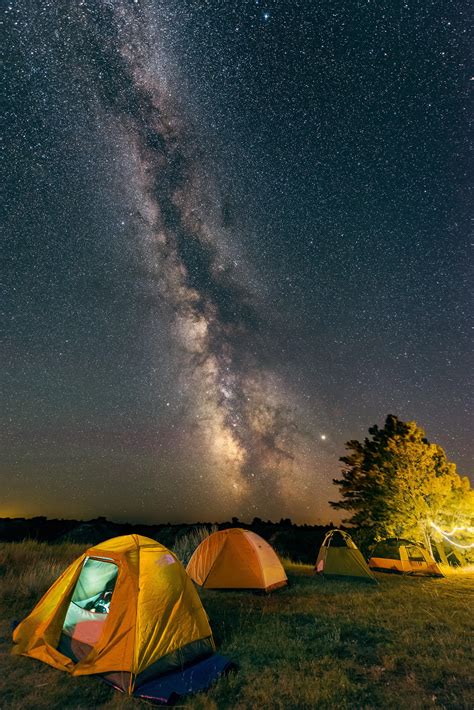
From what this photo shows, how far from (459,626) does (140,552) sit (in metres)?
6.84

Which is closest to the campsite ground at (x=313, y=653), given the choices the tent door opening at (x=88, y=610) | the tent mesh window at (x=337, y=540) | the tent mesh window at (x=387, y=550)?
the tent door opening at (x=88, y=610)

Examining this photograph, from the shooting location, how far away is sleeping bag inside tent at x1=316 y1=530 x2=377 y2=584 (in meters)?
13.8

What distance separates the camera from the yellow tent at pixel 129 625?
18.7 ft

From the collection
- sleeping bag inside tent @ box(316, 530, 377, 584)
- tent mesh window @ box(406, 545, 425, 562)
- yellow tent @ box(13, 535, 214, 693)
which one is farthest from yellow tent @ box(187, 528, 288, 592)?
tent mesh window @ box(406, 545, 425, 562)

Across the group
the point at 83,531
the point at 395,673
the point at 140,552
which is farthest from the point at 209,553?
the point at 83,531

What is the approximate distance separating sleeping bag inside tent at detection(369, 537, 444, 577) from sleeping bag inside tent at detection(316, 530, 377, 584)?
10.2ft

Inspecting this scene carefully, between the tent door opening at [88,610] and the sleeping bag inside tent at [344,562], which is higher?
the sleeping bag inside tent at [344,562]

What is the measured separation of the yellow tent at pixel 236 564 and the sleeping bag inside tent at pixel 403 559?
6.56 meters

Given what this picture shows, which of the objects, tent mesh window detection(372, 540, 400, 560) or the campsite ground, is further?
tent mesh window detection(372, 540, 400, 560)

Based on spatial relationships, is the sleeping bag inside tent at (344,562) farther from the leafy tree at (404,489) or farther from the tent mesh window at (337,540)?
the leafy tree at (404,489)

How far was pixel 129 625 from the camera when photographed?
5914mm

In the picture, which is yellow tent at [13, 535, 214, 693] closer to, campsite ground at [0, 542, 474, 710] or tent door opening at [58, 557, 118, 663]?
tent door opening at [58, 557, 118, 663]

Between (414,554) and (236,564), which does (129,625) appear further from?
(414,554)

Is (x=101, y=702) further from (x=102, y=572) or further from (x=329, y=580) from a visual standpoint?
(x=329, y=580)
